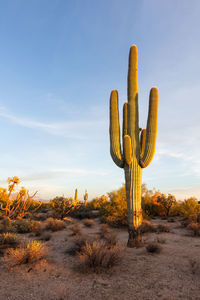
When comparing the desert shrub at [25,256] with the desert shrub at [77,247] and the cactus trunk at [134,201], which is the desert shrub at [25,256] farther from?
the cactus trunk at [134,201]

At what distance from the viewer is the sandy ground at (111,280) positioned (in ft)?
15.0

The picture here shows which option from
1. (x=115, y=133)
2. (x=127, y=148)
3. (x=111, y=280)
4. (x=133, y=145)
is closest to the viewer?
(x=111, y=280)

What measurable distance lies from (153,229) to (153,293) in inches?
304

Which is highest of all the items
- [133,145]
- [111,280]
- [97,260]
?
[133,145]

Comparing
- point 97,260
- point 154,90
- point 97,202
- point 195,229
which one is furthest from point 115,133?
point 97,202

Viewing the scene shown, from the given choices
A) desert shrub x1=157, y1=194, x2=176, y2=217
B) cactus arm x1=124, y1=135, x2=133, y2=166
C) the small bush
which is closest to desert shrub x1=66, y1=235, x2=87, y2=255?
cactus arm x1=124, y1=135, x2=133, y2=166

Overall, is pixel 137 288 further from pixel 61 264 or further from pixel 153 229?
pixel 153 229

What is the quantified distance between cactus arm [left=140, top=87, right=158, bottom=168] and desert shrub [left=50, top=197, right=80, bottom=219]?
33.7 ft

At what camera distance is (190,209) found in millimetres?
15891

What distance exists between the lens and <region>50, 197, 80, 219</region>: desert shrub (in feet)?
55.3

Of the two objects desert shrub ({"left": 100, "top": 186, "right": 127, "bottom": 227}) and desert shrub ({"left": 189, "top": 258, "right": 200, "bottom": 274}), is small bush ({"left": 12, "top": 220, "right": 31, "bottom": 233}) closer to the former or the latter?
desert shrub ({"left": 100, "top": 186, "right": 127, "bottom": 227})

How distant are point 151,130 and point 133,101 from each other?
170 cm

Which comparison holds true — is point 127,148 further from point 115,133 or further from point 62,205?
point 62,205

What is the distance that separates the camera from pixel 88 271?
5.62m
